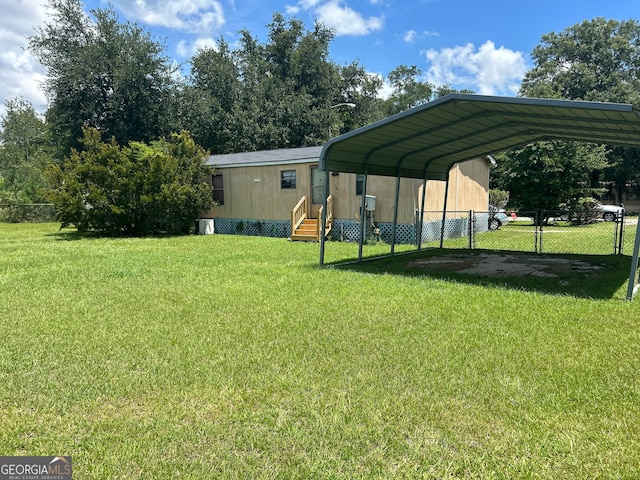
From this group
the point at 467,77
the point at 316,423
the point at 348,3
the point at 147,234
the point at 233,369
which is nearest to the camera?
the point at 316,423

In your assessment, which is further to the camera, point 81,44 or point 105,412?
point 81,44

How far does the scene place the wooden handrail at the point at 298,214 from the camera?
14.1 m

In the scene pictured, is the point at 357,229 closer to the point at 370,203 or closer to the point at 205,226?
the point at 370,203

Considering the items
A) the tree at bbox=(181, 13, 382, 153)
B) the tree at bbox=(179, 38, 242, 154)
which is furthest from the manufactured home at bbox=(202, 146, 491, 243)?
the tree at bbox=(179, 38, 242, 154)

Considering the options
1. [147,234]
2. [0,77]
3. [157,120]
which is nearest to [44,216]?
[157,120]

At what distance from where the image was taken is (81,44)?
28234mm

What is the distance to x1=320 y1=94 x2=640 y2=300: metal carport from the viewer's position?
5828 millimetres

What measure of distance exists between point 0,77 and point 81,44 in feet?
77.5

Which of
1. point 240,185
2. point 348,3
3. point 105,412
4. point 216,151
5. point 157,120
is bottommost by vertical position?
point 105,412

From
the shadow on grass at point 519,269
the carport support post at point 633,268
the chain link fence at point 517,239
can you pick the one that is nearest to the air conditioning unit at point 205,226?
the chain link fence at point 517,239

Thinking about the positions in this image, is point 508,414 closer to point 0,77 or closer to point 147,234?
point 147,234

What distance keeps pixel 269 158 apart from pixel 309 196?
247cm

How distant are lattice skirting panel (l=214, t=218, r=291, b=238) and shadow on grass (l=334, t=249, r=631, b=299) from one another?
6235 mm

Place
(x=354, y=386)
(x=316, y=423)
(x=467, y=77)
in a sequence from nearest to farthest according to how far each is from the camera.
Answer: (x=316, y=423)
(x=354, y=386)
(x=467, y=77)
